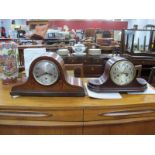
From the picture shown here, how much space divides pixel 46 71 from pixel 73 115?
29cm

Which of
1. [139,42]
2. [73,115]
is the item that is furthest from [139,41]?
[73,115]

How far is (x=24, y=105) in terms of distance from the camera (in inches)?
38.2

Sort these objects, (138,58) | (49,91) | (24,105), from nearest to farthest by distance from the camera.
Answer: (24,105) < (49,91) < (138,58)

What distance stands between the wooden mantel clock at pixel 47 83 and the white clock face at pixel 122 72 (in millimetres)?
220

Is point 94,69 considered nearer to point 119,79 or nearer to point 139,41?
point 139,41

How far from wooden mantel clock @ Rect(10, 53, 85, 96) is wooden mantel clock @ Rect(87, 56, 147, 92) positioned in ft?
0.47

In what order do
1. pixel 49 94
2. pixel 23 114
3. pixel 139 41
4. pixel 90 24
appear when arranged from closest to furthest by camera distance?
pixel 23 114
pixel 49 94
pixel 139 41
pixel 90 24

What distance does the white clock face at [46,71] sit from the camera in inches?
41.3

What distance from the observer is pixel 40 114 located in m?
Answer: 0.98

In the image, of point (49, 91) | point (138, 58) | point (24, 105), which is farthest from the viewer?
point (138, 58)

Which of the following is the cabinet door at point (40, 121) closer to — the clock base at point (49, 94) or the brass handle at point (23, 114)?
the brass handle at point (23, 114)

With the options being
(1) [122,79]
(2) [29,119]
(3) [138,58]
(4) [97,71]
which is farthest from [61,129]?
(3) [138,58]

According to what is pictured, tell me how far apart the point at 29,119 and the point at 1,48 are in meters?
0.49

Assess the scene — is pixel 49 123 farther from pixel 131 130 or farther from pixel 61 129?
pixel 131 130
